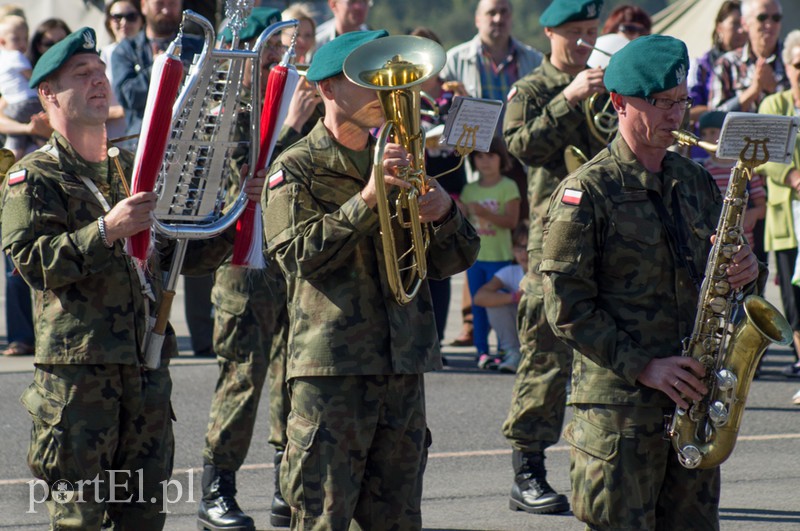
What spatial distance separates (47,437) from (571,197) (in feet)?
6.44

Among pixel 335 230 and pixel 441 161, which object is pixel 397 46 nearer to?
pixel 335 230

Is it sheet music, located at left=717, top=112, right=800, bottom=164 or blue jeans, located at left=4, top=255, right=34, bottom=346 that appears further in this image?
blue jeans, located at left=4, top=255, right=34, bottom=346

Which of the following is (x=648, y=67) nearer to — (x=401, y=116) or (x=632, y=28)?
(x=401, y=116)

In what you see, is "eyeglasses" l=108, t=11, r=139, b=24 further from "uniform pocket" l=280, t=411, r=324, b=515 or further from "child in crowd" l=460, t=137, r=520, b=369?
"uniform pocket" l=280, t=411, r=324, b=515

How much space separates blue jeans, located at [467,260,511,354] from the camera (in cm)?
1018

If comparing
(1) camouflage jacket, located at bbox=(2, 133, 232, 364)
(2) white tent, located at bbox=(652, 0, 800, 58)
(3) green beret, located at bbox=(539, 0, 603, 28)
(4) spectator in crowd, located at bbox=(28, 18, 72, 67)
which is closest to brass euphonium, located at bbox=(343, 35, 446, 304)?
(1) camouflage jacket, located at bbox=(2, 133, 232, 364)

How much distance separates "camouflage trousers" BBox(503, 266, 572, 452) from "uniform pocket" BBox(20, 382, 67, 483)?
2.42 meters

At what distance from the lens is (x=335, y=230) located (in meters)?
4.33

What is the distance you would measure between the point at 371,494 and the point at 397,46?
4.89ft

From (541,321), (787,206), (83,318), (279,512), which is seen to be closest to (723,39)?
(787,206)

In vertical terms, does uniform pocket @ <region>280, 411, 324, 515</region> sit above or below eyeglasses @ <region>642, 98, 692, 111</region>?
below

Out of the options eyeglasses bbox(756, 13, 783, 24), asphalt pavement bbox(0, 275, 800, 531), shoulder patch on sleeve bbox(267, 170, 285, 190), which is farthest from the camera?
eyeglasses bbox(756, 13, 783, 24)

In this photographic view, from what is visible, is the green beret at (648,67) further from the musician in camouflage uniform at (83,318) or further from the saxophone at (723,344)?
the musician in camouflage uniform at (83,318)

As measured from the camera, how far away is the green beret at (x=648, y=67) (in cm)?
433
